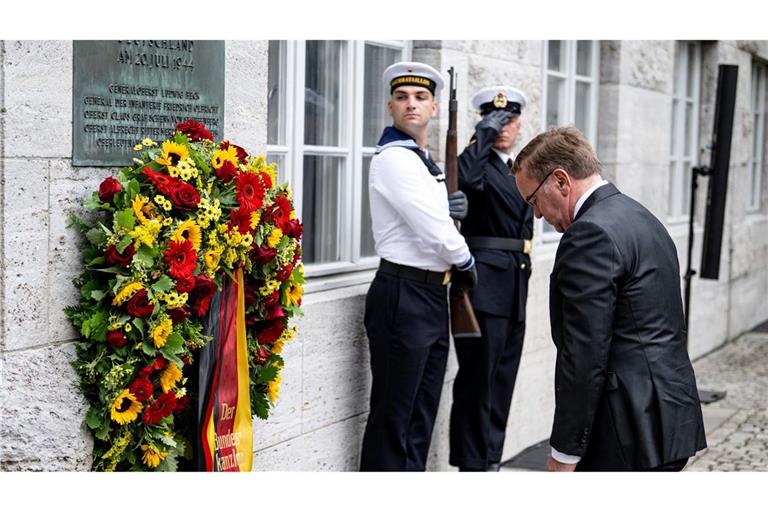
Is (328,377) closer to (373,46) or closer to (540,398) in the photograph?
(373,46)

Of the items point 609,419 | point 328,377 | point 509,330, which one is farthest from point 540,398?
point 609,419

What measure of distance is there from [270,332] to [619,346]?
5.36ft

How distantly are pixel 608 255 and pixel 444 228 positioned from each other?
84.9 inches

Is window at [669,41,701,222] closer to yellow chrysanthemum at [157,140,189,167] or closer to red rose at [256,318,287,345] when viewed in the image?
red rose at [256,318,287,345]

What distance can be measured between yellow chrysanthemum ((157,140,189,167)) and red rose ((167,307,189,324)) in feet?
1.63

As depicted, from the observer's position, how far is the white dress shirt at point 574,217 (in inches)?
144

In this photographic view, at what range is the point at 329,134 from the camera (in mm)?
6188

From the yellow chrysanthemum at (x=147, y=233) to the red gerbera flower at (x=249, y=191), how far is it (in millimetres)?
419

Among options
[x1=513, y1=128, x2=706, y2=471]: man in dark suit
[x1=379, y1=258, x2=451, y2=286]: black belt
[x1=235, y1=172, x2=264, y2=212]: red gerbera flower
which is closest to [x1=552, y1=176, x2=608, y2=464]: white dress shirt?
[x1=513, y1=128, x2=706, y2=471]: man in dark suit

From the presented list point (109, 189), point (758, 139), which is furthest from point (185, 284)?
point (758, 139)

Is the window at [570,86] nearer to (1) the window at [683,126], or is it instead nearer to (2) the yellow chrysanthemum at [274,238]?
(1) the window at [683,126]

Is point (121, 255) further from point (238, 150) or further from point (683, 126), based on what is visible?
point (683, 126)

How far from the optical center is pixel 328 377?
233 inches

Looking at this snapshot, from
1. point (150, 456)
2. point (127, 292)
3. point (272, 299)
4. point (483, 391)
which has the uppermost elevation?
point (127, 292)
